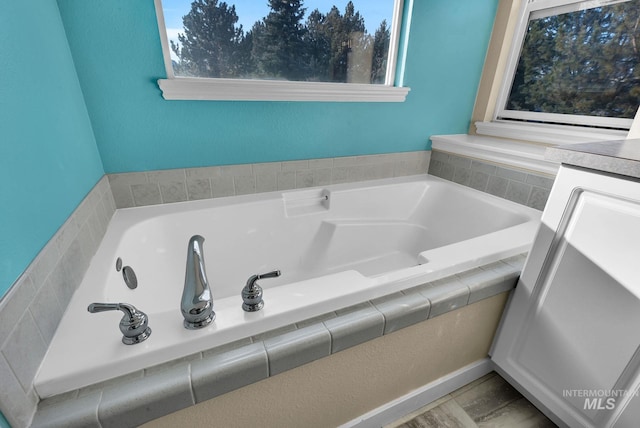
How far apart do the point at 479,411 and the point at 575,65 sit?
5.76 ft

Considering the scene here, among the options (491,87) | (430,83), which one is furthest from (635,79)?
(430,83)

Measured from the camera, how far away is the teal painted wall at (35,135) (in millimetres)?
583

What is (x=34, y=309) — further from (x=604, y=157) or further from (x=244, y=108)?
(x=604, y=157)

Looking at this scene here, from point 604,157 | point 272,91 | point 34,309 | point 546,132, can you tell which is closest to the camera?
point 34,309

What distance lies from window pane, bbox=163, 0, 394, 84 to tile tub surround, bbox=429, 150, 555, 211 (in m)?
0.67

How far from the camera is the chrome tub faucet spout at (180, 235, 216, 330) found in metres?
0.64

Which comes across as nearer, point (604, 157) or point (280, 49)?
point (604, 157)

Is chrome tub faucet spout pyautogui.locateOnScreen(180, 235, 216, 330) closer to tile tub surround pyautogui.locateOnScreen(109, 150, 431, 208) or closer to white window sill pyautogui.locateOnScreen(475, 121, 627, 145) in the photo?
tile tub surround pyautogui.locateOnScreen(109, 150, 431, 208)

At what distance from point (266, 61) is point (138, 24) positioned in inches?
20.0

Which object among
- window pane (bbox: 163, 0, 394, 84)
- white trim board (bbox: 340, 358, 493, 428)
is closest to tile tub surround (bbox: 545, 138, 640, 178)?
white trim board (bbox: 340, 358, 493, 428)

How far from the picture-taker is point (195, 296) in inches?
25.3

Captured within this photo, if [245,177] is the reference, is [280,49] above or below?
above

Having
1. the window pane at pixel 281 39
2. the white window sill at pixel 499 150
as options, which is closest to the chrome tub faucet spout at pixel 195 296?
the window pane at pixel 281 39

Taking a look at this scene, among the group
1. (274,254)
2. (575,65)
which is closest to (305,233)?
(274,254)
